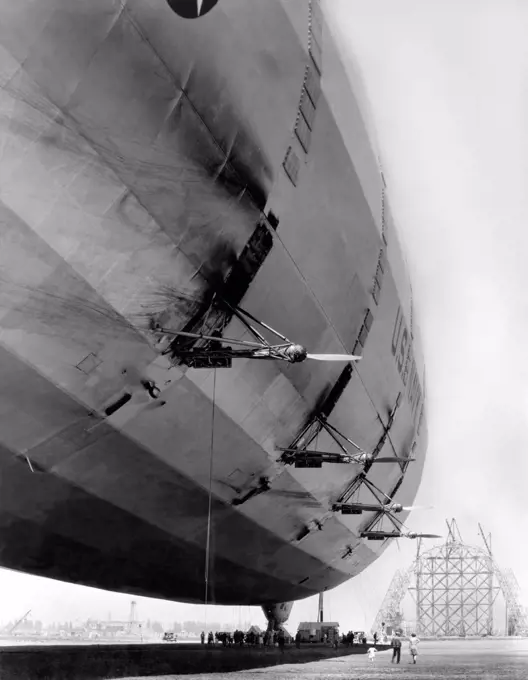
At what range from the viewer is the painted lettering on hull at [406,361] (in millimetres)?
22328

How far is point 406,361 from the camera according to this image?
24.7 metres

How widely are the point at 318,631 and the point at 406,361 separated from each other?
40558mm

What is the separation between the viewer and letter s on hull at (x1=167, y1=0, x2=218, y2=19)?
10703 mm

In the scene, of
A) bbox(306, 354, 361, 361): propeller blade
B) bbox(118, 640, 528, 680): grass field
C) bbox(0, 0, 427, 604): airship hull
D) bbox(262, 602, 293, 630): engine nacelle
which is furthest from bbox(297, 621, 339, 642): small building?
bbox(306, 354, 361, 361): propeller blade

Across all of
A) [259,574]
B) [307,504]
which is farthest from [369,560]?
[307,504]

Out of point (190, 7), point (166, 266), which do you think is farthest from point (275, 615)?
point (190, 7)

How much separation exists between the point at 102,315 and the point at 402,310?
38.8ft

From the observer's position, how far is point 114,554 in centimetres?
1788

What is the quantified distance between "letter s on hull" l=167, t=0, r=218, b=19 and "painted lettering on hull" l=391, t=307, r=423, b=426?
485 inches

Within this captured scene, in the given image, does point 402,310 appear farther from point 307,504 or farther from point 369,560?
point 369,560

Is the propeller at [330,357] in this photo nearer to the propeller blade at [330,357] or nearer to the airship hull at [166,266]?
the propeller blade at [330,357]

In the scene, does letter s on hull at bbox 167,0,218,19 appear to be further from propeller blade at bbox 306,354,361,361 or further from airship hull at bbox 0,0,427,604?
propeller blade at bbox 306,354,361,361

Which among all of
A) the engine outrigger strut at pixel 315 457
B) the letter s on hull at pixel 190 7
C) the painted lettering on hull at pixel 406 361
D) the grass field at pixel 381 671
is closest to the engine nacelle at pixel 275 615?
the grass field at pixel 381 671

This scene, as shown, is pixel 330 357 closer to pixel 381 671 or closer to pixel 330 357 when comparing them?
pixel 330 357
